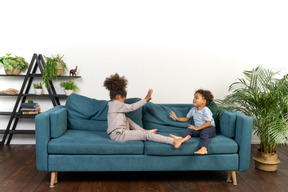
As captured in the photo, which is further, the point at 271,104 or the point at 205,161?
the point at 271,104

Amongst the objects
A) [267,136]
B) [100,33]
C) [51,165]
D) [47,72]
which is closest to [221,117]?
[267,136]

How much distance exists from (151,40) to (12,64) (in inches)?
76.4

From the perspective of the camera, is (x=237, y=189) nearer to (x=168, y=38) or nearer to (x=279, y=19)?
(x=168, y=38)

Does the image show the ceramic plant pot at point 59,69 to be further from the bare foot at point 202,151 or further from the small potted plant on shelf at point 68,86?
the bare foot at point 202,151

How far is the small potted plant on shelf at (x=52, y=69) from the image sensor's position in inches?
146

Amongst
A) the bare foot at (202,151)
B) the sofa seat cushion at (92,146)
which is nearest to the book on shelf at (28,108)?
the sofa seat cushion at (92,146)

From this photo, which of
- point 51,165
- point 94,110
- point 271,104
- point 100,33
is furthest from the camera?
point 100,33

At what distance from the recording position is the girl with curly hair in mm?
2688

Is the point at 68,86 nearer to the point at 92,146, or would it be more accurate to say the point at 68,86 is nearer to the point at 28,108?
the point at 28,108

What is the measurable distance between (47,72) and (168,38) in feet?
5.76

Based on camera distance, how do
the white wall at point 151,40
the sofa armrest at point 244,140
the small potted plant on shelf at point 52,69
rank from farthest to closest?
the white wall at point 151,40 → the small potted plant on shelf at point 52,69 → the sofa armrest at point 244,140

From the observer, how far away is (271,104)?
9.75ft

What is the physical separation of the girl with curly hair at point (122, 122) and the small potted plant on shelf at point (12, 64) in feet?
5.25

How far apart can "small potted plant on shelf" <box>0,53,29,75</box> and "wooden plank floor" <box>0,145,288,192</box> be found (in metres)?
1.27
